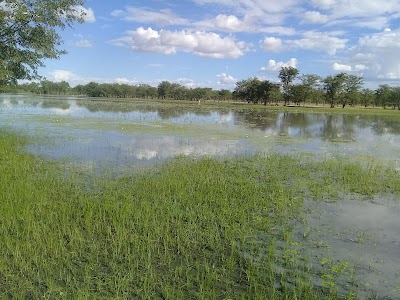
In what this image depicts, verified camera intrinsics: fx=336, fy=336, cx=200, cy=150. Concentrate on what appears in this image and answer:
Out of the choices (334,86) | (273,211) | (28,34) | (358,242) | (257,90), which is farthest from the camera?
(257,90)

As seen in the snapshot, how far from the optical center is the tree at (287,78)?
4373 inches

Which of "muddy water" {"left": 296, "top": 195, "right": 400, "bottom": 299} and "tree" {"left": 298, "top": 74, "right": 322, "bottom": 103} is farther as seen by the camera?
"tree" {"left": 298, "top": 74, "right": 322, "bottom": 103}

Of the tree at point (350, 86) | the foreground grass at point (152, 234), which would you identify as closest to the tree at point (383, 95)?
the tree at point (350, 86)

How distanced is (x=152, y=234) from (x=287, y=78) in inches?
4452

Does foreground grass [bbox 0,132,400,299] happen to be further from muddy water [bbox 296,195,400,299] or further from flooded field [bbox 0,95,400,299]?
muddy water [bbox 296,195,400,299]

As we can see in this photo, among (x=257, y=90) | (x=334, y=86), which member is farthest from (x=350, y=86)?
(x=257, y=90)

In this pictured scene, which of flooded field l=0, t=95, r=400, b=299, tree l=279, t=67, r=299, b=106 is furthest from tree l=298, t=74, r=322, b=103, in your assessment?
flooded field l=0, t=95, r=400, b=299

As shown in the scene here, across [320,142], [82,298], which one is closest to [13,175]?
[82,298]

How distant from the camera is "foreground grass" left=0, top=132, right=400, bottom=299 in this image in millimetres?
5484

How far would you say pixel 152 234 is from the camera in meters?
7.34

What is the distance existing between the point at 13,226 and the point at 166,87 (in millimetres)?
172745

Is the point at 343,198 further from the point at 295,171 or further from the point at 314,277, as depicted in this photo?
the point at 314,277

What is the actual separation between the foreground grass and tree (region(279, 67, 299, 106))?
102 m

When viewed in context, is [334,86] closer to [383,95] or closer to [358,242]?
[383,95]
